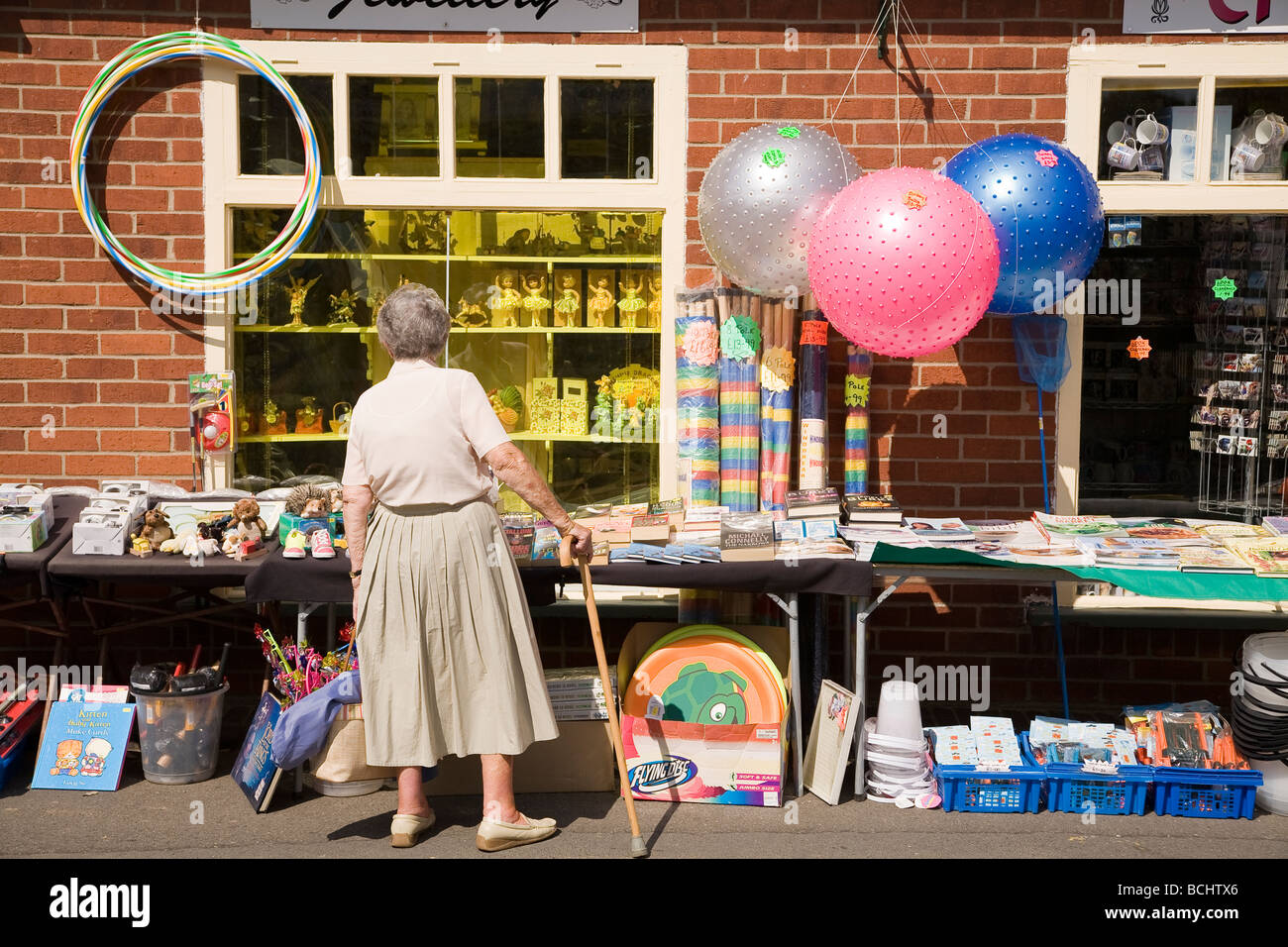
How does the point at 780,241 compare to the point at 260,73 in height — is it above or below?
below

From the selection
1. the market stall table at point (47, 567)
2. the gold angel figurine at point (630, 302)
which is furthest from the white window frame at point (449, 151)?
the market stall table at point (47, 567)

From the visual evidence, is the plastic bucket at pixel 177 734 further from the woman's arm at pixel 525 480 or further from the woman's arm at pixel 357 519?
the woman's arm at pixel 525 480

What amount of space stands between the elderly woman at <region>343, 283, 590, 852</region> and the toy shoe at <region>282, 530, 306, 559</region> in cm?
54

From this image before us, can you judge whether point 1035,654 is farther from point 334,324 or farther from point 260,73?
point 260,73

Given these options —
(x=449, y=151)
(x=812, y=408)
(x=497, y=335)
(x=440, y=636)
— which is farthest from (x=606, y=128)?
(x=440, y=636)

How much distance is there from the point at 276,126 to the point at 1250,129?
13.8 ft

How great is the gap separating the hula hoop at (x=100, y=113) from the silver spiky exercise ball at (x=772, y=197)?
1836mm

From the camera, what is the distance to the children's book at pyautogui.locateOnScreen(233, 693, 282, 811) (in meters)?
4.62

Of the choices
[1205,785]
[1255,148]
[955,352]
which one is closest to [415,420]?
[955,352]

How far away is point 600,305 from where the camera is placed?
19.3 ft

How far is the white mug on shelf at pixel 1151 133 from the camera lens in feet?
18.1

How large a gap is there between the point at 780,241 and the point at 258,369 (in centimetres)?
254

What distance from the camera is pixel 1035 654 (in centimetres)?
577

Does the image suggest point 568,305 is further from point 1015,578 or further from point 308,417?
point 1015,578
